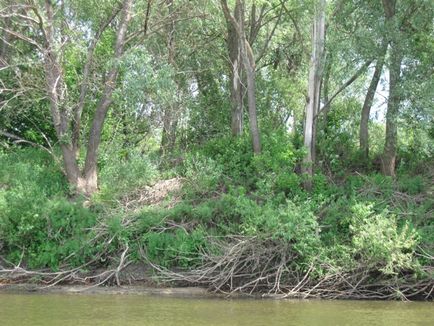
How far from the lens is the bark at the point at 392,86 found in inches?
760

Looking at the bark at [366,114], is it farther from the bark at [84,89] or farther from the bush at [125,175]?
the bark at [84,89]

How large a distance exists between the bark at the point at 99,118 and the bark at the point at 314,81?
6055 mm

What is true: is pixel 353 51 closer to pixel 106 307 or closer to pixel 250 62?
pixel 250 62

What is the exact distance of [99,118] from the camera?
2161 centimetres

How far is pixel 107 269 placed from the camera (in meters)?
17.6

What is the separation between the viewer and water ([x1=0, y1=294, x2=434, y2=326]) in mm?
11852

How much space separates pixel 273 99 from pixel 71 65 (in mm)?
9219

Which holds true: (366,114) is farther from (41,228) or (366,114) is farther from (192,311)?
(192,311)

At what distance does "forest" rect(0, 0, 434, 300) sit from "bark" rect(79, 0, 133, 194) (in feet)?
0.17

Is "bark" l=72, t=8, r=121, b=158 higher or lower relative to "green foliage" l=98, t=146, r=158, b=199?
higher

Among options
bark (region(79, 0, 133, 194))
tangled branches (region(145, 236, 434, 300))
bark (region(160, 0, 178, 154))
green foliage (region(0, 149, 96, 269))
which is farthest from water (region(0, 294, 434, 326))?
bark (region(160, 0, 178, 154))

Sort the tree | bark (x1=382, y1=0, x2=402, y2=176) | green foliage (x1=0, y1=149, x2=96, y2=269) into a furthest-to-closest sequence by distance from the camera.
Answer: the tree < bark (x1=382, y1=0, x2=402, y2=176) < green foliage (x1=0, y1=149, x2=96, y2=269)

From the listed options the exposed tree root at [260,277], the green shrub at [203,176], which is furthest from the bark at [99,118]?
the exposed tree root at [260,277]

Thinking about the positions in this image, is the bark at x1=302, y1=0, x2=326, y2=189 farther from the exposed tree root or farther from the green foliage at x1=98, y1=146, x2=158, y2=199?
the green foliage at x1=98, y1=146, x2=158, y2=199
